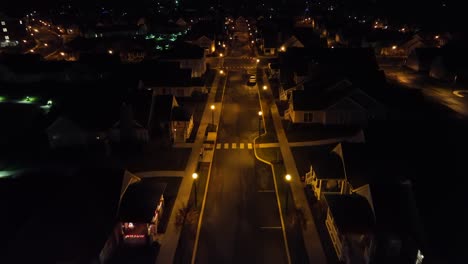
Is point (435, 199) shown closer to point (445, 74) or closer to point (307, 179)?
point (307, 179)

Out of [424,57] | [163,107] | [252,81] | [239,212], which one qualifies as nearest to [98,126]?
[163,107]

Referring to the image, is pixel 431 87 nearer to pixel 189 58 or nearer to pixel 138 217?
pixel 189 58

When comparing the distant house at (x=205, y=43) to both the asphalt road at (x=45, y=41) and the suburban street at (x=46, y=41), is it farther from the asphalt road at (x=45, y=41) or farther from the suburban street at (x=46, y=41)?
the asphalt road at (x=45, y=41)

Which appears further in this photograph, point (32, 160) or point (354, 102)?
point (354, 102)

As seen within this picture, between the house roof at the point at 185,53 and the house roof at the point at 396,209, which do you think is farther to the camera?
the house roof at the point at 185,53

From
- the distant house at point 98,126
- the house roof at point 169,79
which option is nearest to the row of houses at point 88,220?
the distant house at point 98,126

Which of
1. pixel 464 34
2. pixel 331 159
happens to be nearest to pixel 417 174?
pixel 331 159
